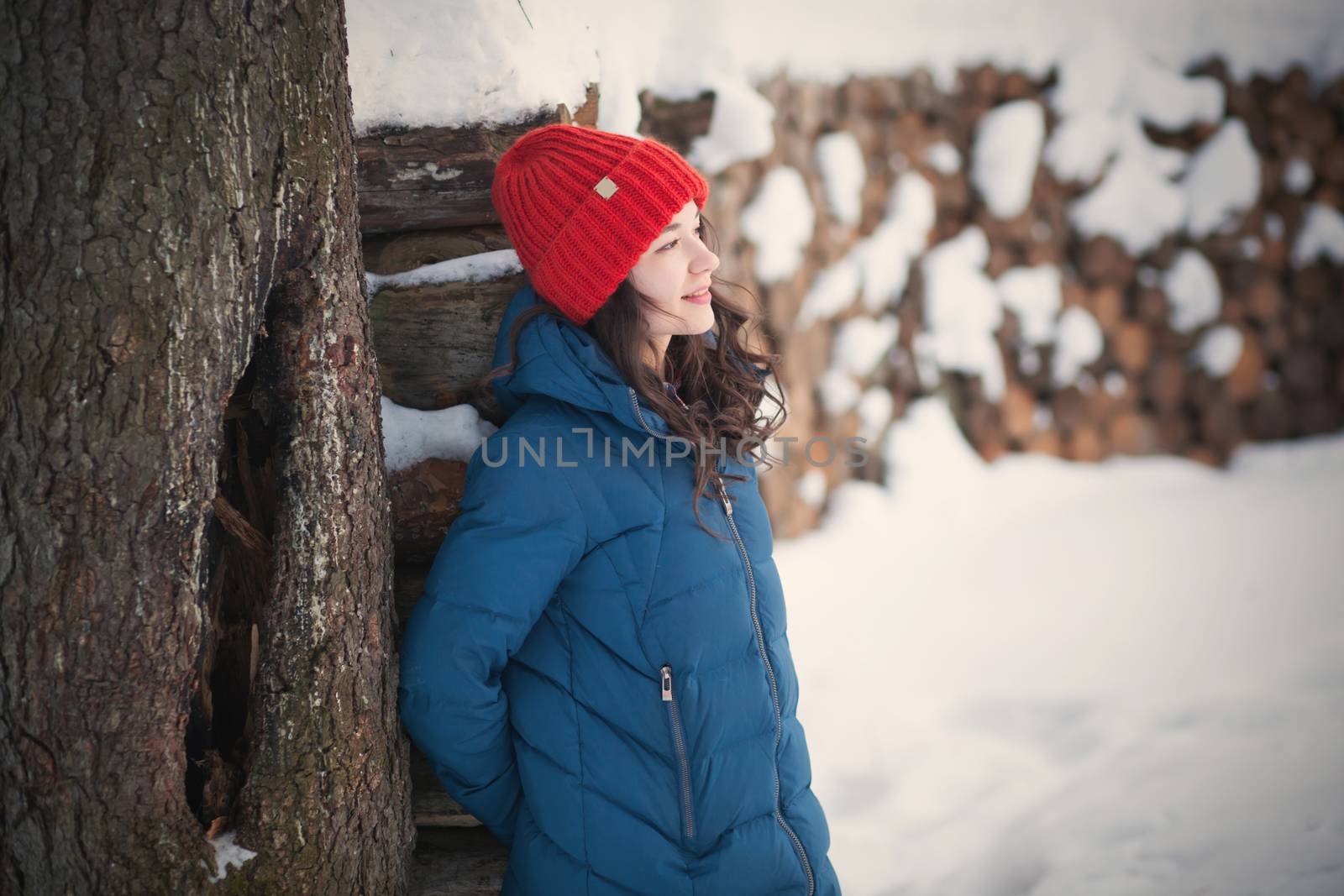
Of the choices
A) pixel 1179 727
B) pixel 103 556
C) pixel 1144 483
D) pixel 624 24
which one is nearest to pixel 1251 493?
pixel 1144 483

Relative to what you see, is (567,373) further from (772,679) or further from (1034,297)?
(1034,297)

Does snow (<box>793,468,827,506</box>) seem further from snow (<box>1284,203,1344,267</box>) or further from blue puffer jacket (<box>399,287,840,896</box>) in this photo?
blue puffer jacket (<box>399,287,840,896</box>)

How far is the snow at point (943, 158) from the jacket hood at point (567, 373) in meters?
3.47

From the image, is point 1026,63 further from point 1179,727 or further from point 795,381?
point 1179,727

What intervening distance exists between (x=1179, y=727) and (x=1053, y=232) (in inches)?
106

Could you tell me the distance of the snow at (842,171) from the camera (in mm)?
4340

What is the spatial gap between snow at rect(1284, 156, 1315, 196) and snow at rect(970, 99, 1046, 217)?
4.62ft

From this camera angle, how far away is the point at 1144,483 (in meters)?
4.96

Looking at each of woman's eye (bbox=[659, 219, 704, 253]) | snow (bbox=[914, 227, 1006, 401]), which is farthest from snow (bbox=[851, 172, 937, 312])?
woman's eye (bbox=[659, 219, 704, 253])

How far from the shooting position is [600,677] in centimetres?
156

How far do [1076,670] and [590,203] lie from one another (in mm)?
2670

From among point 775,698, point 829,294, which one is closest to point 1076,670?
point 829,294

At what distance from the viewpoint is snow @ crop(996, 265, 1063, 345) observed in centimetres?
481

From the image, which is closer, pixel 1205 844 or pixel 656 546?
pixel 656 546
